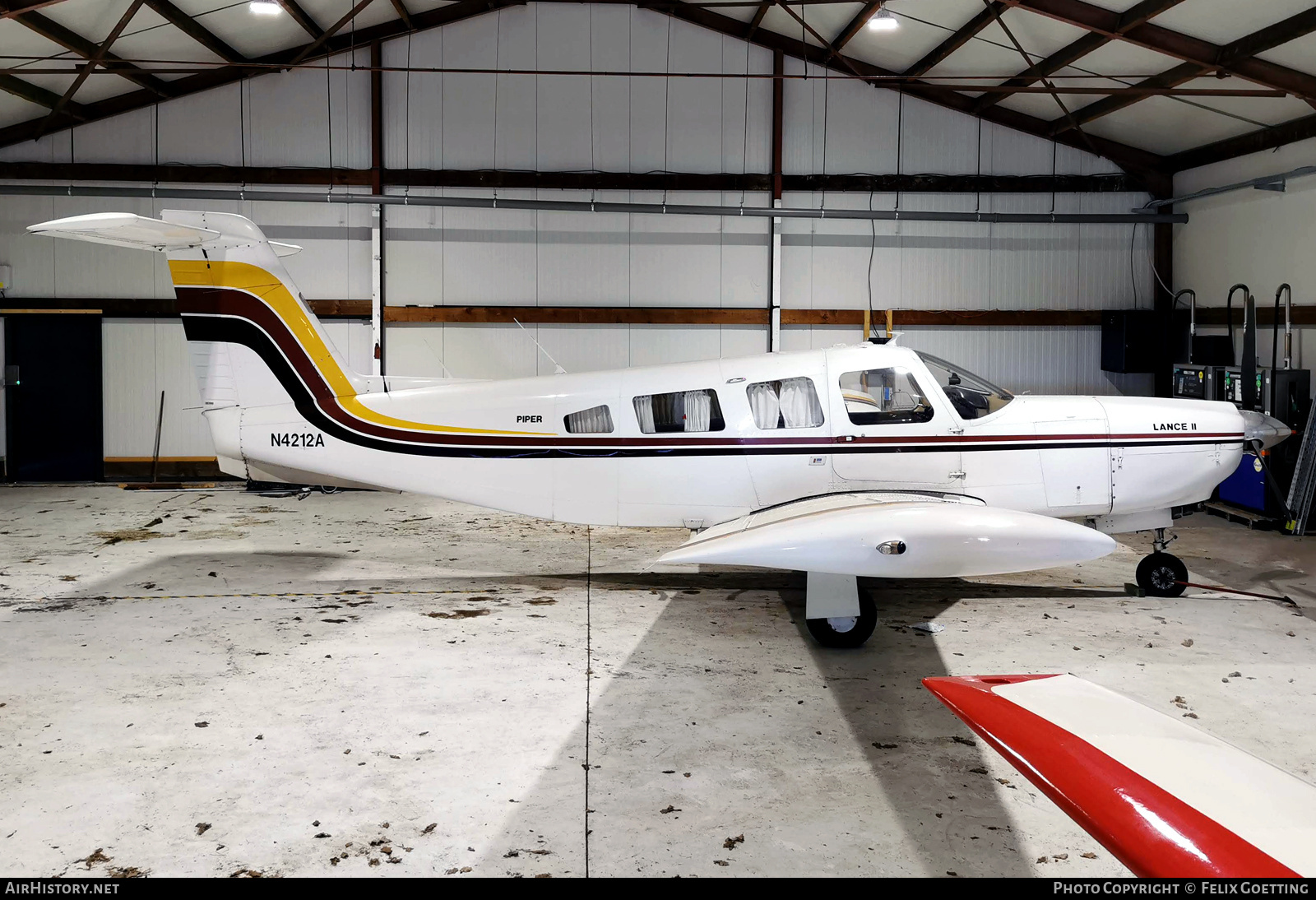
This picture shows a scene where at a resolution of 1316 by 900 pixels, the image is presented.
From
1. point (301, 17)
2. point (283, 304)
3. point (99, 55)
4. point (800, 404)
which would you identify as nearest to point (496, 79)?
point (301, 17)

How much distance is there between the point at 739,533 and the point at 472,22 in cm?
1142

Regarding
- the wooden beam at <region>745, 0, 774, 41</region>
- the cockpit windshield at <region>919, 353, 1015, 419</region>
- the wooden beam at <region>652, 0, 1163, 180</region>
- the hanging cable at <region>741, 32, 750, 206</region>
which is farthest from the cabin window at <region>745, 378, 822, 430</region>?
the wooden beam at <region>652, 0, 1163, 180</region>

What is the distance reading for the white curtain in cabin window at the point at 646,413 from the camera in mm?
7543

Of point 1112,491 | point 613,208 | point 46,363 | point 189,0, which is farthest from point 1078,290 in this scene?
point 46,363

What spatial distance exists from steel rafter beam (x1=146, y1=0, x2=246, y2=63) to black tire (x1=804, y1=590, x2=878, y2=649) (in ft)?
34.2

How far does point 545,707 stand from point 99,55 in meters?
10.3

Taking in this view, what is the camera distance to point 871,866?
11.7ft

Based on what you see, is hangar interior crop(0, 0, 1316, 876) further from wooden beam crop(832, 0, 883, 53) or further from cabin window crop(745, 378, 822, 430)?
cabin window crop(745, 378, 822, 430)

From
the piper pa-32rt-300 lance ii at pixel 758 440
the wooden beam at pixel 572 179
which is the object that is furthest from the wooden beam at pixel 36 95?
the piper pa-32rt-300 lance ii at pixel 758 440

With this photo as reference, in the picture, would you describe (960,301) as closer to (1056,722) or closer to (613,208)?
(613,208)

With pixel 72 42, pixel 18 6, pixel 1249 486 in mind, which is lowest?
pixel 1249 486

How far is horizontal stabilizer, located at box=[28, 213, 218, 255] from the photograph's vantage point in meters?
6.61

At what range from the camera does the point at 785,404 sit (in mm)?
7387

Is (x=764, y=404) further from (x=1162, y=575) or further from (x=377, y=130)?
(x=377, y=130)
